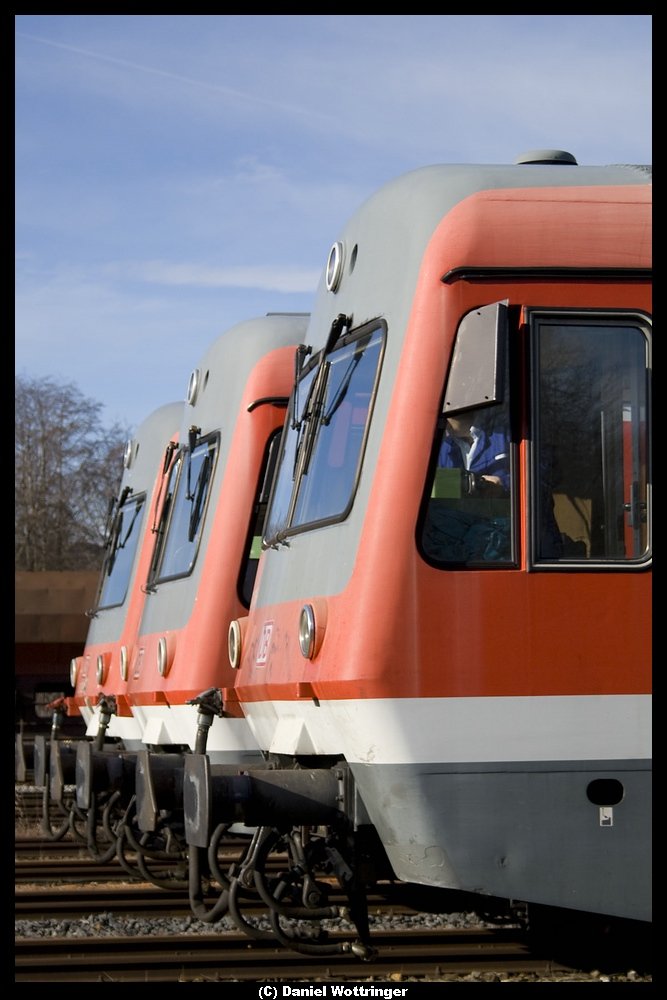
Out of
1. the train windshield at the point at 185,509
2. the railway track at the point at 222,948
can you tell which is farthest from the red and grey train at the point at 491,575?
the train windshield at the point at 185,509

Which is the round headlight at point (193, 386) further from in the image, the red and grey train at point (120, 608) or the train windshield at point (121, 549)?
the train windshield at point (121, 549)

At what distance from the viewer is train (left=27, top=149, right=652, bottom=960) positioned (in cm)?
509

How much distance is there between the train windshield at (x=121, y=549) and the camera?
40.0ft

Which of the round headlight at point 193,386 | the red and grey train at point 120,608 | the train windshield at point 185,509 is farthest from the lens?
the red and grey train at point 120,608

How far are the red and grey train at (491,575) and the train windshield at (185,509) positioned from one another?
3.37 metres

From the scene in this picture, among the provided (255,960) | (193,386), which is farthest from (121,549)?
(255,960)

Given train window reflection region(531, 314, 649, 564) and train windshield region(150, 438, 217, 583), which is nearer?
train window reflection region(531, 314, 649, 564)

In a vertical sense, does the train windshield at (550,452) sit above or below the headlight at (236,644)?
above

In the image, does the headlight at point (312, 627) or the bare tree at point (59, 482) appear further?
the bare tree at point (59, 482)

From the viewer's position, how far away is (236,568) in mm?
8688

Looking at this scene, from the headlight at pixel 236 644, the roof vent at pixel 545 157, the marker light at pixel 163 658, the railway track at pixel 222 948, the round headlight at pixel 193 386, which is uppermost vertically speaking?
the roof vent at pixel 545 157

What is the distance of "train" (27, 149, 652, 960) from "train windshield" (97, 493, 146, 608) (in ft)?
20.7

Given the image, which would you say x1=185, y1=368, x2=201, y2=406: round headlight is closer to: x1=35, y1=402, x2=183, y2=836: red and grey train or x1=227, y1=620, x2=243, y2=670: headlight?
x1=35, y1=402, x2=183, y2=836: red and grey train

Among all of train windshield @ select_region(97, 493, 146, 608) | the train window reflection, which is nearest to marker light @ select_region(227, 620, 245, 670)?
the train window reflection
